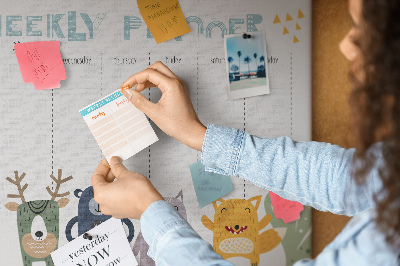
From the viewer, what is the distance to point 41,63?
0.79 metres

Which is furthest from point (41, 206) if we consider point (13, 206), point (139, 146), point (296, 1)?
point (296, 1)

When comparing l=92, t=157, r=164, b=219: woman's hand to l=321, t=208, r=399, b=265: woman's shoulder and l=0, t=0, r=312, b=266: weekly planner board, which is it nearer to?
l=0, t=0, r=312, b=266: weekly planner board

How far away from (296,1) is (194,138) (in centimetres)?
41

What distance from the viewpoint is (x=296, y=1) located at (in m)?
0.86

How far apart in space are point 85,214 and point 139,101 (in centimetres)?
29

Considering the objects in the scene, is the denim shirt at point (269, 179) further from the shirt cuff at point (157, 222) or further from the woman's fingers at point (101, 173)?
the woman's fingers at point (101, 173)

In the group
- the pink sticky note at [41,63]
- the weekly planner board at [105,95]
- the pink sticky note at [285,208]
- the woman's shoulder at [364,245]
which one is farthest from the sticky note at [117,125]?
the woman's shoulder at [364,245]

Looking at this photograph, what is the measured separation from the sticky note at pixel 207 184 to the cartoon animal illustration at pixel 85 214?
0.22 meters

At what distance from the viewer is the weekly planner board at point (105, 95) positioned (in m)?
0.80

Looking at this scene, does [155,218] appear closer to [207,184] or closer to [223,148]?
[223,148]

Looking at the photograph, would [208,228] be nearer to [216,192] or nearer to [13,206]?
[216,192]

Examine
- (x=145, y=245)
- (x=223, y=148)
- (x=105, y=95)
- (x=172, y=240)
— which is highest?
(x=105, y=95)

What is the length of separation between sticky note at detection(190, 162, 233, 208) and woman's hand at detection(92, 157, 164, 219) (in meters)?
0.20

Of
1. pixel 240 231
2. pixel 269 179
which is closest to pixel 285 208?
pixel 240 231
